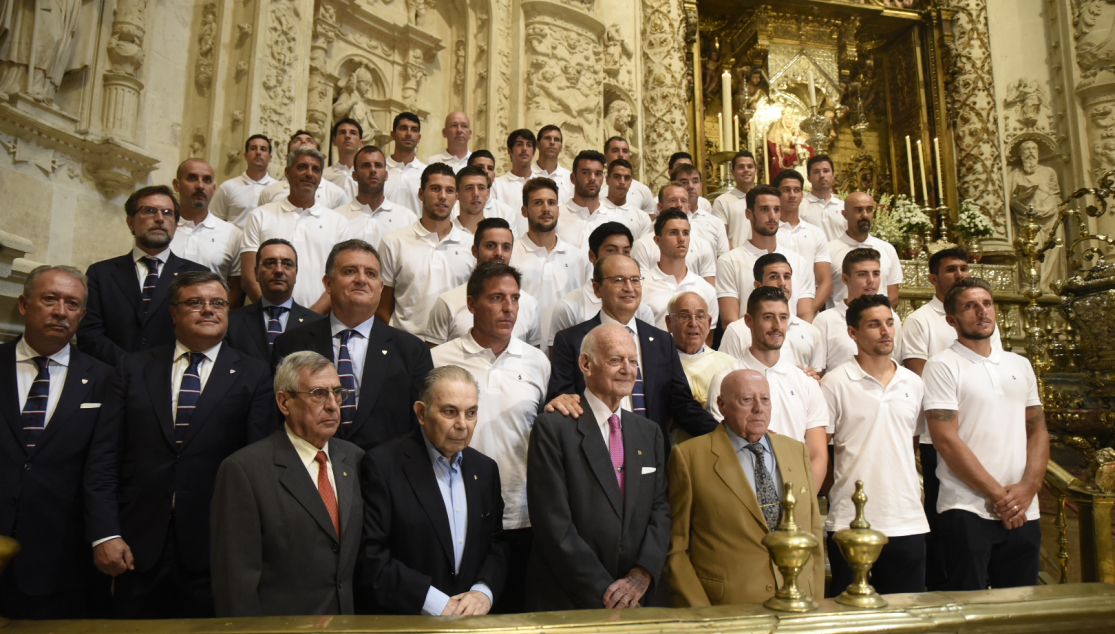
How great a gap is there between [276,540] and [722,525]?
5.24 feet

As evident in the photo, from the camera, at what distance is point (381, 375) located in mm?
3256

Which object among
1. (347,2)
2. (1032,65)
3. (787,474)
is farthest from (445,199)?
(1032,65)

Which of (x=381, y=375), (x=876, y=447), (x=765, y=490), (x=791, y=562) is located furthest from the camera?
(x=876, y=447)

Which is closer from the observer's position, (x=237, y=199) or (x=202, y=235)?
(x=202, y=235)

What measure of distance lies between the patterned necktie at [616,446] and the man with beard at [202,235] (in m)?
2.78

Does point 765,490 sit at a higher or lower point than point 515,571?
higher

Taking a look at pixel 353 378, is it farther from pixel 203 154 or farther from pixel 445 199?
pixel 203 154

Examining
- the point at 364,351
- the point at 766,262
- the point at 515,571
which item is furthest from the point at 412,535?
the point at 766,262

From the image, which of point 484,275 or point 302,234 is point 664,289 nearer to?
point 484,275

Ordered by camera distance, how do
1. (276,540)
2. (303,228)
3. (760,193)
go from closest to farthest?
1. (276,540)
2. (303,228)
3. (760,193)

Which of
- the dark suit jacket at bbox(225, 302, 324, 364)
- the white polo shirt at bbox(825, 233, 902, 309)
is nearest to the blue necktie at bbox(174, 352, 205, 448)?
the dark suit jacket at bbox(225, 302, 324, 364)

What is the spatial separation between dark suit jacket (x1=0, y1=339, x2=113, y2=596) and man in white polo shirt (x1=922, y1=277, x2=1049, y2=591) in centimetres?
360

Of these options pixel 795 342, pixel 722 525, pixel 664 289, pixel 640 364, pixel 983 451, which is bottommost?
pixel 722 525

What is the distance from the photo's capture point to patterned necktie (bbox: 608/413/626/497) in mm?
2938
